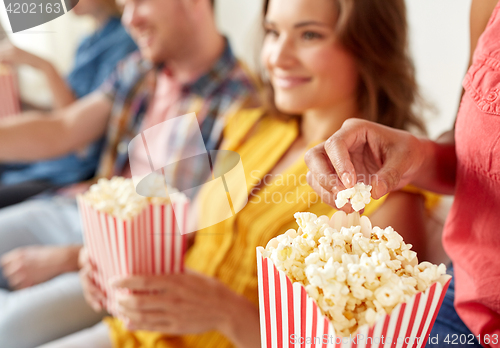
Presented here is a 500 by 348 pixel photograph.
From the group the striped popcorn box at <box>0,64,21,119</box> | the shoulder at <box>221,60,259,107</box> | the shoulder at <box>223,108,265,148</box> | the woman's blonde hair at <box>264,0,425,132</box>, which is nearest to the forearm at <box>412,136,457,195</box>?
the woman's blonde hair at <box>264,0,425,132</box>

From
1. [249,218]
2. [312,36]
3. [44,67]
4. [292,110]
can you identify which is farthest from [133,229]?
[44,67]

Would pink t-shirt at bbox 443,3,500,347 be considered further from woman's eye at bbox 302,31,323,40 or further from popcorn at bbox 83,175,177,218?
popcorn at bbox 83,175,177,218

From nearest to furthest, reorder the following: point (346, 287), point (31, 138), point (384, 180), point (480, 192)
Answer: point (346, 287)
point (384, 180)
point (480, 192)
point (31, 138)

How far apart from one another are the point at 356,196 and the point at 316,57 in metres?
0.42

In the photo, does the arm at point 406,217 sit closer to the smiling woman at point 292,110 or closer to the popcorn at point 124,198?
the smiling woman at point 292,110

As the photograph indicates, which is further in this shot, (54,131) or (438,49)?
(54,131)

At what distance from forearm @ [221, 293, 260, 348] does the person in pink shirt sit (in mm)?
328

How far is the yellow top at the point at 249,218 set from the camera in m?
0.68

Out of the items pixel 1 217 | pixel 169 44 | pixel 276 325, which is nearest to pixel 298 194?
pixel 276 325

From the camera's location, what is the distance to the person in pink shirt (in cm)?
53

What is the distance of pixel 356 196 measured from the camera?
47cm

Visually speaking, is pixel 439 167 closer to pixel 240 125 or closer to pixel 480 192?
pixel 480 192

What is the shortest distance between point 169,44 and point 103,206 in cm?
69

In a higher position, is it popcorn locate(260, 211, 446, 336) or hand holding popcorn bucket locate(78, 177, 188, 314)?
popcorn locate(260, 211, 446, 336)
